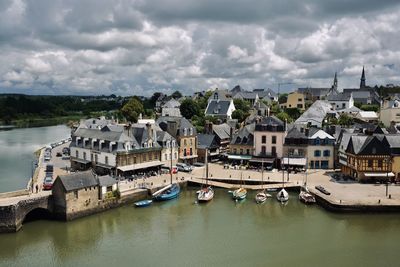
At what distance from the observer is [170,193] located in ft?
125

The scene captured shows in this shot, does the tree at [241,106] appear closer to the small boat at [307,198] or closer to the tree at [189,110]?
the tree at [189,110]

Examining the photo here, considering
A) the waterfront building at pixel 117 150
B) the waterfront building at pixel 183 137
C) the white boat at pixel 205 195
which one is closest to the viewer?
A: the white boat at pixel 205 195

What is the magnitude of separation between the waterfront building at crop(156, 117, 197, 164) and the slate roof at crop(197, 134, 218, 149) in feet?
3.91

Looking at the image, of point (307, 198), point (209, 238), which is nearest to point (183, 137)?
point (307, 198)

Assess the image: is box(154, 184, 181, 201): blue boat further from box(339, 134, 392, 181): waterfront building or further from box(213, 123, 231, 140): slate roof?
box(339, 134, 392, 181): waterfront building

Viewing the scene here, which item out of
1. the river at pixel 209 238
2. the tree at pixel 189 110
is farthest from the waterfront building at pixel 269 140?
the tree at pixel 189 110

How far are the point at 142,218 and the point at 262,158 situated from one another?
2004cm

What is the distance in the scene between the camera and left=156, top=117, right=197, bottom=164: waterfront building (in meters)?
50.2

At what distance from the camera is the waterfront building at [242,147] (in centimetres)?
5012

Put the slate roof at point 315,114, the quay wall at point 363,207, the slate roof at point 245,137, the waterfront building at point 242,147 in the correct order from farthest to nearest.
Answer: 1. the slate roof at point 315,114
2. the slate roof at point 245,137
3. the waterfront building at point 242,147
4. the quay wall at point 363,207

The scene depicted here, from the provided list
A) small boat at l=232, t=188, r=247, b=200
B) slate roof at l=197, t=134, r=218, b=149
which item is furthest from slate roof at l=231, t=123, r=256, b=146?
small boat at l=232, t=188, r=247, b=200

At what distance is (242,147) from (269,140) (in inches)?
142

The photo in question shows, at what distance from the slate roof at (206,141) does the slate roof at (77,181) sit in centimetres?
2138

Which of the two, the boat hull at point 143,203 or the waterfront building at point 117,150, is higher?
the waterfront building at point 117,150
